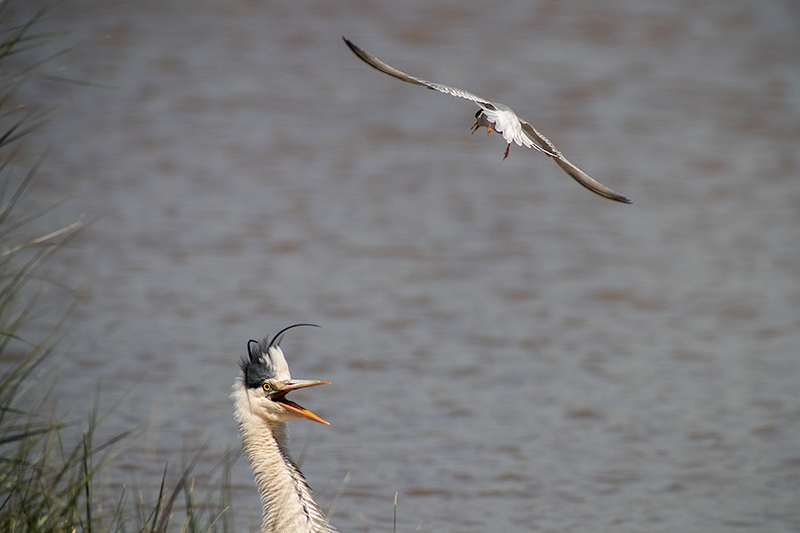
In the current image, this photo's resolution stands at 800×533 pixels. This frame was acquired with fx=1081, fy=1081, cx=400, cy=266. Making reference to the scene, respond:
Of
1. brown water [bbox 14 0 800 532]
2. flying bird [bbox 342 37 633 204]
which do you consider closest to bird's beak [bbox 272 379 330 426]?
flying bird [bbox 342 37 633 204]

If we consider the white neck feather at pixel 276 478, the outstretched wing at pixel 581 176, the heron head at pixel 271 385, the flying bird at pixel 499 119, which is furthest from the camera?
the heron head at pixel 271 385

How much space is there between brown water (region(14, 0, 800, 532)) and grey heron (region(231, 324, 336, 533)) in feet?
4.29

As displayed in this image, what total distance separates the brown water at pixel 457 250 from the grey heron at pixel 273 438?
1307 millimetres

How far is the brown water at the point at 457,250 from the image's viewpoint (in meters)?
5.97

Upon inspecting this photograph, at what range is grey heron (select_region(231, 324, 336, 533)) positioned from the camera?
3967mm

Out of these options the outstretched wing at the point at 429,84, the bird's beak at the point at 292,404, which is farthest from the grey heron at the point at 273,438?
the outstretched wing at the point at 429,84

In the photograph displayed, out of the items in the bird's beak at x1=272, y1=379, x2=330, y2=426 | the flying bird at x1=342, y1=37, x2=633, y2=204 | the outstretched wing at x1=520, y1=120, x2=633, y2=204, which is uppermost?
the flying bird at x1=342, y1=37, x2=633, y2=204

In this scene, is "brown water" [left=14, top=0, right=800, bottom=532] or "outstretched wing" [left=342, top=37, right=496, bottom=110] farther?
"brown water" [left=14, top=0, right=800, bottom=532]

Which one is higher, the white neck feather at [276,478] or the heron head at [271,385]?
the heron head at [271,385]

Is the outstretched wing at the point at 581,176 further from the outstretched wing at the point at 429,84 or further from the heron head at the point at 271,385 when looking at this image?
the heron head at the point at 271,385

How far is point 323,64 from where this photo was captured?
13.0 metres

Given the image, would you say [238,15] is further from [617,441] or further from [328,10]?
[617,441]

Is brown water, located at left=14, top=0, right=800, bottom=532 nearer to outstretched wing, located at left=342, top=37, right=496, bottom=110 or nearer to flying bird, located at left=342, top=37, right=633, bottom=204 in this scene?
flying bird, located at left=342, top=37, right=633, bottom=204

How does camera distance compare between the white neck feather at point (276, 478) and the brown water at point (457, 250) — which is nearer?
the white neck feather at point (276, 478)
